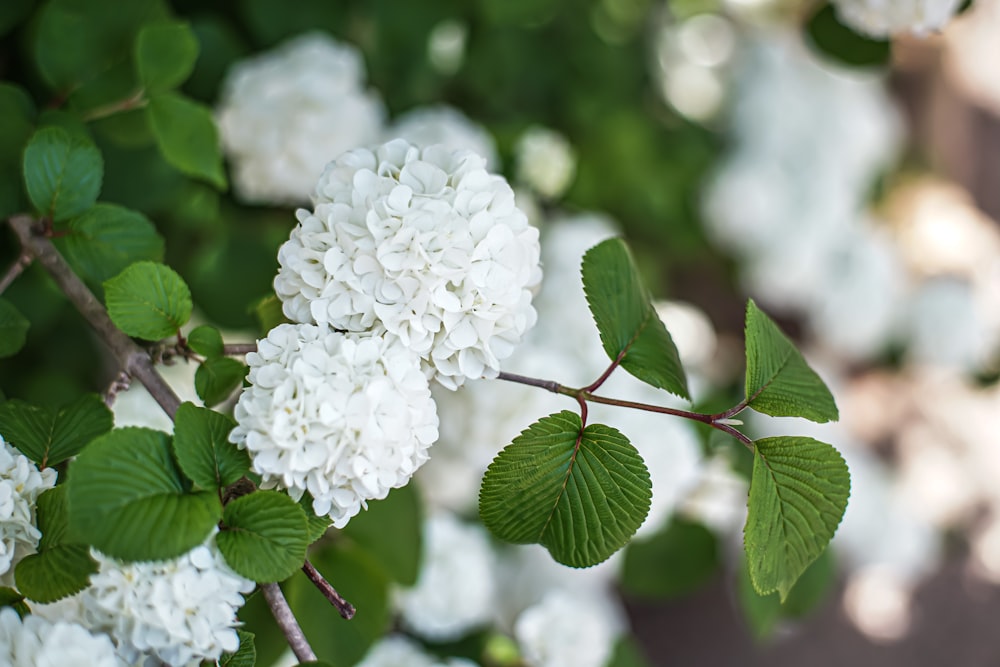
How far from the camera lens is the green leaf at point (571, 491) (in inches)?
19.8

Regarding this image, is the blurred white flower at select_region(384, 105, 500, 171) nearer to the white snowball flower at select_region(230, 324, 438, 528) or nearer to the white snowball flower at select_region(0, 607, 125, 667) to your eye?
the white snowball flower at select_region(230, 324, 438, 528)

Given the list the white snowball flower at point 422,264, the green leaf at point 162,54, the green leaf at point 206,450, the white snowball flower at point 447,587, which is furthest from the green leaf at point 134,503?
the white snowball flower at point 447,587

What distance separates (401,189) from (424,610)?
23.9 inches

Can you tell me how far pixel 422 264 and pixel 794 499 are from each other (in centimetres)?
26

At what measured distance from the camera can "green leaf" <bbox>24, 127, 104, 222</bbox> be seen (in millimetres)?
585

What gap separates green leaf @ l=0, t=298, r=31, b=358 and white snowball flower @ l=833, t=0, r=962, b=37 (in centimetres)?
73

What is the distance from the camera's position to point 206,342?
538 millimetres

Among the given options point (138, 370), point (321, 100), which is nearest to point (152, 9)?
point (321, 100)

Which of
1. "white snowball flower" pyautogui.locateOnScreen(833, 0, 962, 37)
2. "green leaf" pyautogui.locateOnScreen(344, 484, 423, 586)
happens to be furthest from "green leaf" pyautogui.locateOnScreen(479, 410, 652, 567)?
"white snowball flower" pyautogui.locateOnScreen(833, 0, 962, 37)

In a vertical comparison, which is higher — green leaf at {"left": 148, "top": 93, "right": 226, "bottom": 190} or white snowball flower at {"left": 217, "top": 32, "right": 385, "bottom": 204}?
green leaf at {"left": 148, "top": 93, "right": 226, "bottom": 190}

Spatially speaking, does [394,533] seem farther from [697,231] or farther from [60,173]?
[697,231]

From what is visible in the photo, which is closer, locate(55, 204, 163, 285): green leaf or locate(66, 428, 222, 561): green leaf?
locate(66, 428, 222, 561): green leaf

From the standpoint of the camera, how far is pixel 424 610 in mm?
959

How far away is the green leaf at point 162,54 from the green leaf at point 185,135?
0.5 inches
